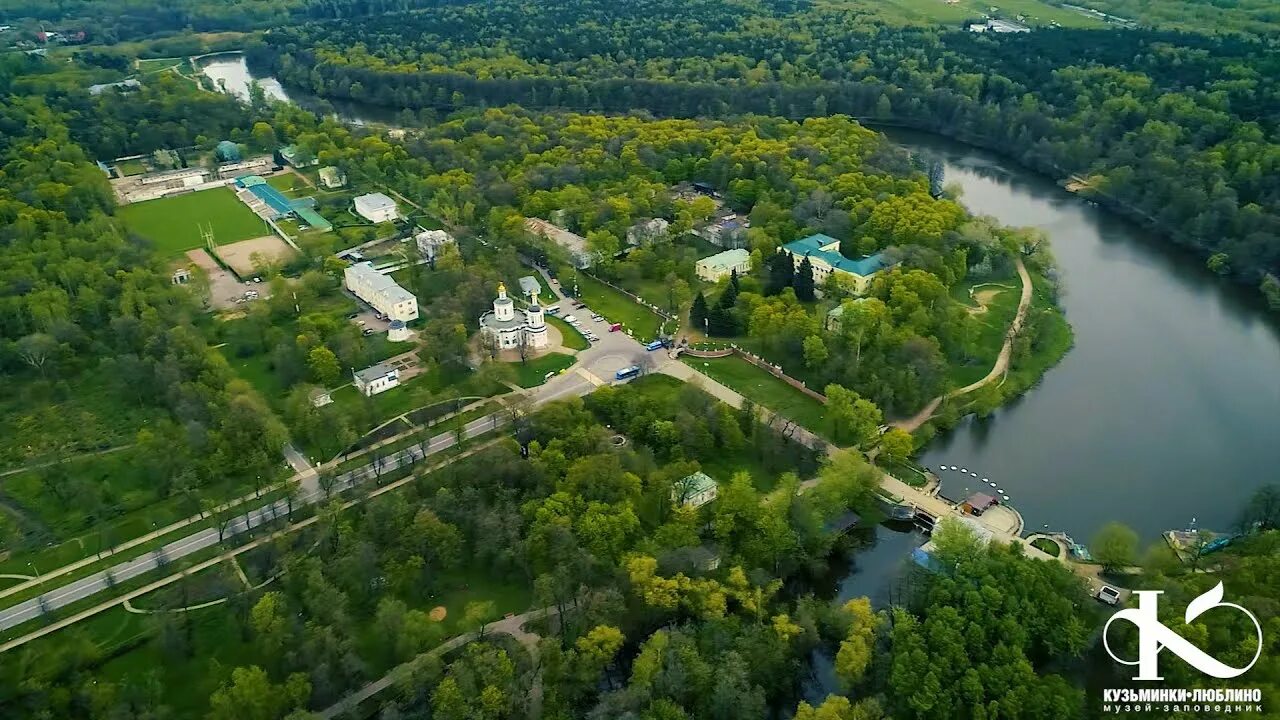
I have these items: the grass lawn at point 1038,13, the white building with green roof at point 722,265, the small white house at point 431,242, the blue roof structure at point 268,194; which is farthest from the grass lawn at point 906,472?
the grass lawn at point 1038,13

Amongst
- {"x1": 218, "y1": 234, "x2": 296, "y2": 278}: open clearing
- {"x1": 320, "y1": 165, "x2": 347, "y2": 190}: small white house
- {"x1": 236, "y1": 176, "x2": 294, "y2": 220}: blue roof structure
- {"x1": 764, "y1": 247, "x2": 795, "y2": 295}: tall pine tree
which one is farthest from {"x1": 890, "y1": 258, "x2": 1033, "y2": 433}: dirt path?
{"x1": 320, "y1": 165, "x2": 347, "y2": 190}: small white house

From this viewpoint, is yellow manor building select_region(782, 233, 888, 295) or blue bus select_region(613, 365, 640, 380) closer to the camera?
blue bus select_region(613, 365, 640, 380)

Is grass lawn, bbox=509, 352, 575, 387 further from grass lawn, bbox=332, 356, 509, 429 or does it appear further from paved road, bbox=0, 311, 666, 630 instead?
grass lawn, bbox=332, 356, 509, 429

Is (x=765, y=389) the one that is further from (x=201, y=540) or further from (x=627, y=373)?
(x=201, y=540)

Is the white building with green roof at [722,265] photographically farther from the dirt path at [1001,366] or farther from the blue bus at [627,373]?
the dirt path at [1001,366]

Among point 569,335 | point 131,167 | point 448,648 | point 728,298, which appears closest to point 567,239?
point 569,335

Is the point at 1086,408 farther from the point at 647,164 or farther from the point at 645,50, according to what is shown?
the point at 645,50
